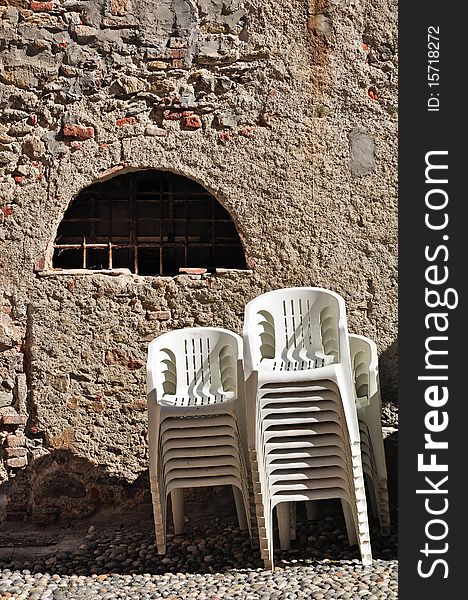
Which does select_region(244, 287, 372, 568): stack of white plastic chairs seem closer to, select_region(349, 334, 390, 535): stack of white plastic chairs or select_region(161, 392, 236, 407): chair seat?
select_region(349, 334, 390, 535): stack of white plastic chairs

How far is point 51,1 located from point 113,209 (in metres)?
1.26

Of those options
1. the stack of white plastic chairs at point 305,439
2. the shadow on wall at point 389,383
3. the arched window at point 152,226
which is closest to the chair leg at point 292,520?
the stack of white plastic chairs at point 305,439

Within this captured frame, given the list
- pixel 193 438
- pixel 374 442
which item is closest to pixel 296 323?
pixel 374 442

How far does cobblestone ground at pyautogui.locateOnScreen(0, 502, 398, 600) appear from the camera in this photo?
4.29 metres

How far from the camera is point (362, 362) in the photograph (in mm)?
5145

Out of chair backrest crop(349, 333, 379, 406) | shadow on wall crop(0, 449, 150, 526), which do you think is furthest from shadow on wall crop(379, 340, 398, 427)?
shadow on wall crop(0, 449, 150, 526)

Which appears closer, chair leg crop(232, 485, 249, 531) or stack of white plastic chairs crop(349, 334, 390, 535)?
stack of white plastic chairs crop(349, 334, 390, 535)

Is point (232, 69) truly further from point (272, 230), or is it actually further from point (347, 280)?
point (347, 280)

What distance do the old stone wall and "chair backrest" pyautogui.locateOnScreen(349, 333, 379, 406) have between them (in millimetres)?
318

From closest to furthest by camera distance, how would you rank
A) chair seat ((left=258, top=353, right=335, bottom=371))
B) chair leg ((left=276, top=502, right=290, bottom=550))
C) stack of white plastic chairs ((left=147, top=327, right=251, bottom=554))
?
stack of white plastic chairs ((left=147, top=327, right=251, bottom=554)) < chair leg ((left=276, top=502, right=290, bottom=550)) < chair seat ((left=258, top=353, right=335, bottom=371))

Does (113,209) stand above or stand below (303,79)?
below

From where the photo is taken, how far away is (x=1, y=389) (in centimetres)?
545

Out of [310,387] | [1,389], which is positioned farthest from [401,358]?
[1,389]

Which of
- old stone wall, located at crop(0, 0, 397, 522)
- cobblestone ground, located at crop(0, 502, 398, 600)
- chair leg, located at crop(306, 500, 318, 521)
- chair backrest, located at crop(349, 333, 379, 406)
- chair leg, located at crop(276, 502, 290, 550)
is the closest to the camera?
cobblestone ground, located at crop(0, 502, 398, 600)
